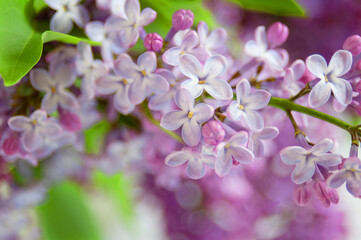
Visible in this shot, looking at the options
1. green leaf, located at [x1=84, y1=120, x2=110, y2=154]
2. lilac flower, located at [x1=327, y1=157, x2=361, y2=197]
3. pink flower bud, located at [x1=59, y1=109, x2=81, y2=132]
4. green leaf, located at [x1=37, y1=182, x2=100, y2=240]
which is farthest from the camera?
green leaf, located at [x1=37, y1=182, x2=100, y2=240]

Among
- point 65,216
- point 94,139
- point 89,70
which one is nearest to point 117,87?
point 89,70

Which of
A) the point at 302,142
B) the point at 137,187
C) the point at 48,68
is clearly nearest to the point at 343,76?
the point at 302,142

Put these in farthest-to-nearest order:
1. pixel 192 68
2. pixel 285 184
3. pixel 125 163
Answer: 1. pixel 285 184
2. pixel 125 163
3. pixel 192 68

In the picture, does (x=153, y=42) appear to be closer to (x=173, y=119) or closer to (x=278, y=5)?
(x=173, y=119)

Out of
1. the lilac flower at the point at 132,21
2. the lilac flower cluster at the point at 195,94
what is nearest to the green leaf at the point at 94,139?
the lilac flower cluster at the point at 195,94

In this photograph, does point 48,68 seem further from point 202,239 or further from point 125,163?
point 202,239

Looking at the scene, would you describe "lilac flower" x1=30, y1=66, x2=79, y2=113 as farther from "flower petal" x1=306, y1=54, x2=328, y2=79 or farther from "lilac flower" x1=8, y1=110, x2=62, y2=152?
"flower petal" x1=306, y1=54, x2=328, y2=79

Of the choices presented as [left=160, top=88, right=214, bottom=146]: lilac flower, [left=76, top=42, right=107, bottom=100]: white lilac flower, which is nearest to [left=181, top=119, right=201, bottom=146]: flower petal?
[left=160, top=88, right=214, bottom=146]: lilac flower
